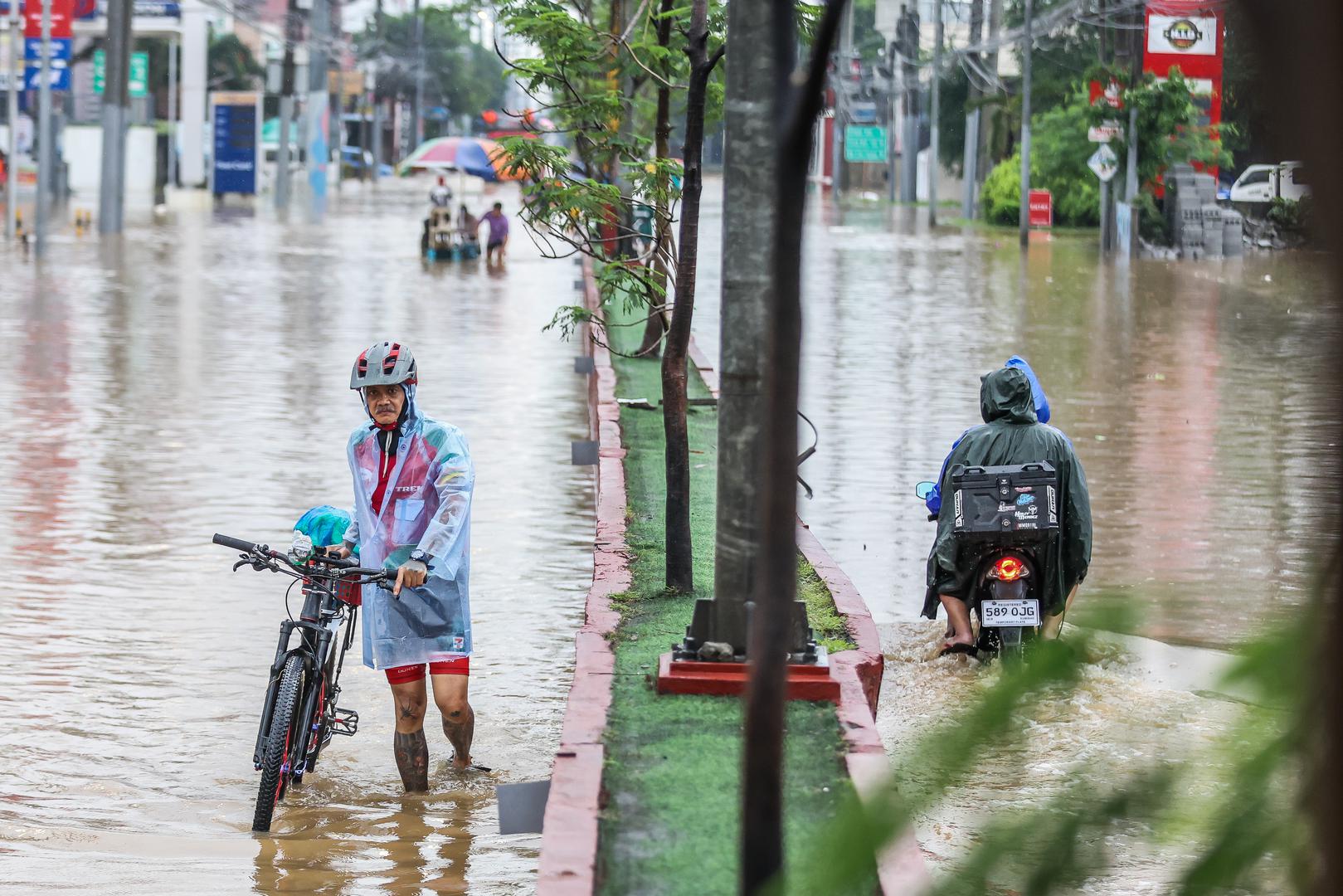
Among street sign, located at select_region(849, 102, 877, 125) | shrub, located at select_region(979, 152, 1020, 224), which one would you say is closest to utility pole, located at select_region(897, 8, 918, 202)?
street sign, located at select_region(849, 102, 877, 125)

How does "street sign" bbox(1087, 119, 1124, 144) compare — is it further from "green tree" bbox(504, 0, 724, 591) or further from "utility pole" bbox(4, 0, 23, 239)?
"green tree" bbox(504, 0, 724, 591)

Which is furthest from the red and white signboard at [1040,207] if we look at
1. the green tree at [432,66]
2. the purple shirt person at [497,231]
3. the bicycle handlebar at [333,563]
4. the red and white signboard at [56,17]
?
the green tree at [432,66]

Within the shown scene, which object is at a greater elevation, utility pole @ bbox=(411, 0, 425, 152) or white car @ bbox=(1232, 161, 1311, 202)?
utility pole @ bbox=(411, 0, 425, 152)

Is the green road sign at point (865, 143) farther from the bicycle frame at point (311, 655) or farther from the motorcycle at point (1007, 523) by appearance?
the bicycle frame at point (311, 655)

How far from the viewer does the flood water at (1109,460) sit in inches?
66.4

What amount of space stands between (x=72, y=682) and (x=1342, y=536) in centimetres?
764

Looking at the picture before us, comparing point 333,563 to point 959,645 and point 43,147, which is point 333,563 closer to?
point 959,645

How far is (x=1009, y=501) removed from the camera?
7.89 meters

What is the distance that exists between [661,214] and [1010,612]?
2725 mm

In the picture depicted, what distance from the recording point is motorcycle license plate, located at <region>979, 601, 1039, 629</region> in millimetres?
7637

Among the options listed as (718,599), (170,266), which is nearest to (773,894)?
(718,599)

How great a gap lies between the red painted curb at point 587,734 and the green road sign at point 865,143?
64.7 m

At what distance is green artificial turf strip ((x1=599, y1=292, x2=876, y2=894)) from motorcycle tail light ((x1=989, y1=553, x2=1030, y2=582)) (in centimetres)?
65

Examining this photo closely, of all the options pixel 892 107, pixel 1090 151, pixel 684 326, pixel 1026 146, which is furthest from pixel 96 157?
pixel 684 326
